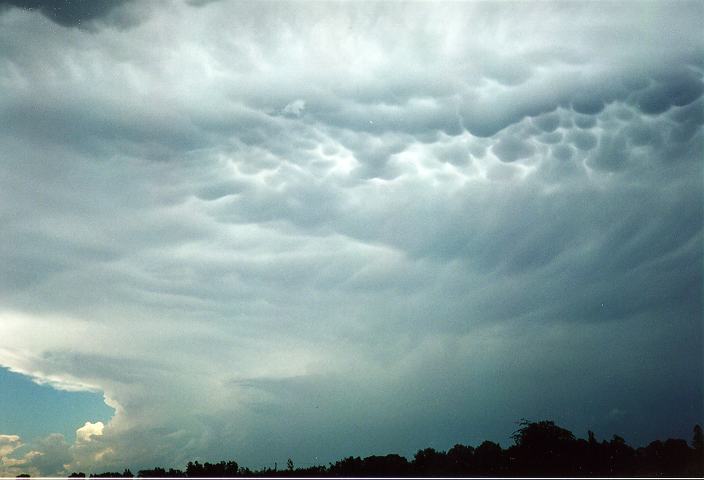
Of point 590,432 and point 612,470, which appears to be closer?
point 612,470

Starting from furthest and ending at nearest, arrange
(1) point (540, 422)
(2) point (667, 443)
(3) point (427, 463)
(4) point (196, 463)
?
1. (4) point (196, 463)
2. (3) point (427, 463)
3. (1) point (540, 422)
4. (2) point (667, 443)

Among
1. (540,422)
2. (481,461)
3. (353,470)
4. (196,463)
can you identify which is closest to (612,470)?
(540,422)

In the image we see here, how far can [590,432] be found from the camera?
367 feet

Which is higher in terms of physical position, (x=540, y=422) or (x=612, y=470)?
(x=540, y=422)

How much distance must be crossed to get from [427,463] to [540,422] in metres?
26.7

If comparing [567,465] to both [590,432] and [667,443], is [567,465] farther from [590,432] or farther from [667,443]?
[667,443]

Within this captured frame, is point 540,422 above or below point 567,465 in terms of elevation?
above

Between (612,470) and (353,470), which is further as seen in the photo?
A: (353,470)

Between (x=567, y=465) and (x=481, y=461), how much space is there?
19.2 meters

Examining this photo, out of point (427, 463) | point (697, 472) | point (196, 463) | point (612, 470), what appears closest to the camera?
point (697, 472)

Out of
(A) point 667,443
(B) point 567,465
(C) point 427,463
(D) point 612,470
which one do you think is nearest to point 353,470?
(C) point 427,463

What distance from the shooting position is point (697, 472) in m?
92.2

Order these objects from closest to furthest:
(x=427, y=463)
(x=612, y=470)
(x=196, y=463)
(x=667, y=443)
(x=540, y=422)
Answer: (x=612, y=470)
(x=667, y=443)
(x=540, y=422)
(x=427, y=463)
(x=196, y=463)

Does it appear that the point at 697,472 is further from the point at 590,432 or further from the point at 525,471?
the point at 525,471
